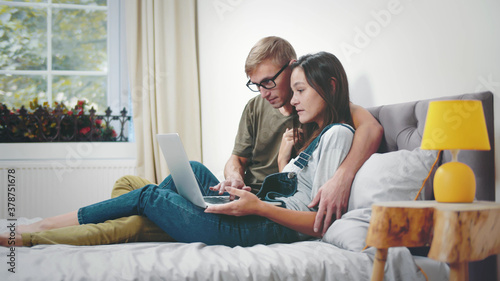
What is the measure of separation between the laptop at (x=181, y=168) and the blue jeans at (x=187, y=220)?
3cm

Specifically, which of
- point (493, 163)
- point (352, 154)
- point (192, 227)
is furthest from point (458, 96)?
point (192, 227)

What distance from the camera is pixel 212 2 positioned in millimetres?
3156

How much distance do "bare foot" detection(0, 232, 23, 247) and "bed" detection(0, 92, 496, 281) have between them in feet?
0.27

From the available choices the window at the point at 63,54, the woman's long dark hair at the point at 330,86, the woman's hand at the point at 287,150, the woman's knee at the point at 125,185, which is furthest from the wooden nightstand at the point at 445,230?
the window at the point at 63,54

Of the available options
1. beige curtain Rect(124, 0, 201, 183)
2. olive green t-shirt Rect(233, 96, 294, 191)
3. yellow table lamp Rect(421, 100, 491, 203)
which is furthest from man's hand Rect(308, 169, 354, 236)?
beige curtain Rect(124, 0, 201, 183)

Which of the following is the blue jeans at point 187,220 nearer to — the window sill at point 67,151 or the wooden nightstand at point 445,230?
the wooden nightstand at point 445,230

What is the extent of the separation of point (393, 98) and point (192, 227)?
87cm

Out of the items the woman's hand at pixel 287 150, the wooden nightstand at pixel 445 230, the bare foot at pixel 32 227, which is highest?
the woman's hand at pixel 287 150

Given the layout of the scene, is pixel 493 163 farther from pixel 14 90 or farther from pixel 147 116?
pixel 14 90

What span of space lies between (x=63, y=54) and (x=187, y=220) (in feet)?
8.49

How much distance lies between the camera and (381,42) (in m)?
1.58

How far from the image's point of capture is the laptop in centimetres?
117

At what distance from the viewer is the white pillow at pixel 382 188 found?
1.12 metres

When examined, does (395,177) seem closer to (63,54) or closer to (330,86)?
(330,86)
